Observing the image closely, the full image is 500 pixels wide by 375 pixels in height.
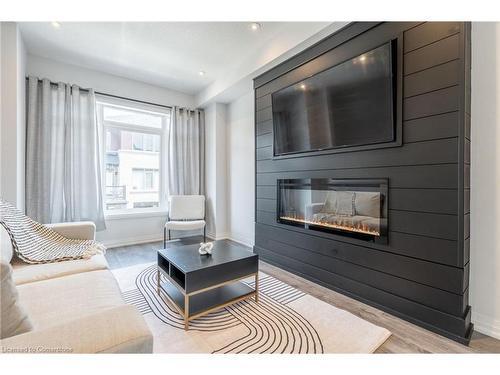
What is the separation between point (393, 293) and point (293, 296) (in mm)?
779

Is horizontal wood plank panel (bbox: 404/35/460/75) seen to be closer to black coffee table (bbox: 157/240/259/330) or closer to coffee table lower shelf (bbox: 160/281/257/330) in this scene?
black coffee table (bbox: 157/240/259/330)

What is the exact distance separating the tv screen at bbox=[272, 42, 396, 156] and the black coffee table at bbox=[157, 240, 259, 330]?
1.31m

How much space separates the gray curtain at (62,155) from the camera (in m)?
3.01

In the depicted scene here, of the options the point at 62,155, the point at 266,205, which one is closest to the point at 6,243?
the point at 62,155

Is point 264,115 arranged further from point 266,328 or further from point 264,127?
point 266,328

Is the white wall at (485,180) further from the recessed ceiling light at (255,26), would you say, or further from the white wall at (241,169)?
the white wall at (241,169)

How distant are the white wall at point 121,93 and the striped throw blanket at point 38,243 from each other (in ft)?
5.41

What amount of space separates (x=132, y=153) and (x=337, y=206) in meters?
3.35

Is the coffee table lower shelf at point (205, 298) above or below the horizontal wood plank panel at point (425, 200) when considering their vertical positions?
below

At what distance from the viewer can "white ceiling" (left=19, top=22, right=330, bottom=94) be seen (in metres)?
2.51

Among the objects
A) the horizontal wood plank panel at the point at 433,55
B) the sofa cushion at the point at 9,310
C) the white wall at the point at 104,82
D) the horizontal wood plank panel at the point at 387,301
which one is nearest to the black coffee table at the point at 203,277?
the horizontal wood plank panel at the point at 387,301

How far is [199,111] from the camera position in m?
4.45
